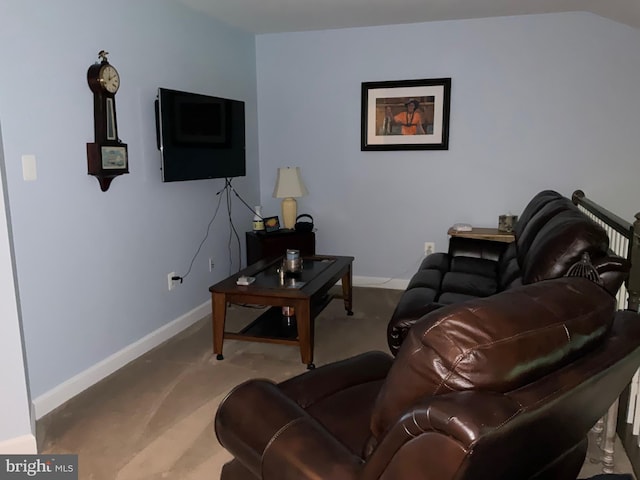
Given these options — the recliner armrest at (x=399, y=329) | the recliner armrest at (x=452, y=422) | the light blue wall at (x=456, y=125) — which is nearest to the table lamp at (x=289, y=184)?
the light blue wall at (x=456, y=125)

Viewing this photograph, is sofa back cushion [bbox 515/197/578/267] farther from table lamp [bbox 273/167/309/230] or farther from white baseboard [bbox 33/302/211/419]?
white baseboard [bbox 33/302/211/419]

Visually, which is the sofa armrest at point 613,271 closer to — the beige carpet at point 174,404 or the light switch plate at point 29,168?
the beige carpet at point 174,404

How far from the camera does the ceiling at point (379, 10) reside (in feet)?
11.8

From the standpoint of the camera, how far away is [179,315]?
147 inches

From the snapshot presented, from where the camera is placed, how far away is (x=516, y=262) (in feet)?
10.1

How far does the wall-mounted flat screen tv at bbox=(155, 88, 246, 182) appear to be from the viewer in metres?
3.31

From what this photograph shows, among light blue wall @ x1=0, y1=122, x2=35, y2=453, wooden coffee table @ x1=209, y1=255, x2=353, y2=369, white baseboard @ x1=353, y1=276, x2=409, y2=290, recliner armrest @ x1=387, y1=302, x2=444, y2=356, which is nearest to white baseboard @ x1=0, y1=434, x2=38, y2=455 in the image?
light blue wall @ x1=0, y1=122, x2=35, y2=453

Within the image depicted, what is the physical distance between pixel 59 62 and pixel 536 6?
3.24 m

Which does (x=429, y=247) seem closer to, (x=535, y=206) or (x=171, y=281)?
(x=535, y=206)

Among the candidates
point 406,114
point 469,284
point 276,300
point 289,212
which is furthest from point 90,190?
point 406,114

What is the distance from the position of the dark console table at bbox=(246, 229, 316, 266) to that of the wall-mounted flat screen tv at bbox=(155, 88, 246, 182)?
57 cm

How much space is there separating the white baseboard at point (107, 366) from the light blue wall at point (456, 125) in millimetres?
1655

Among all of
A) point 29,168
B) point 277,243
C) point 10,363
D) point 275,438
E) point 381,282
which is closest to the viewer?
point 275,438

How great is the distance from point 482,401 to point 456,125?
373 centimetres
